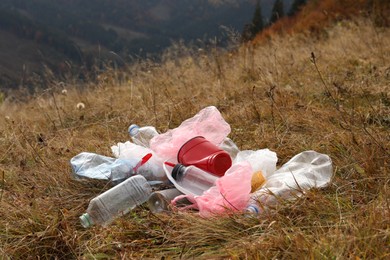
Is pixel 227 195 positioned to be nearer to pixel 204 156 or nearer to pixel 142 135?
pixel 204 156

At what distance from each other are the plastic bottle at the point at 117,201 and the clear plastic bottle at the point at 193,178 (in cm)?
16

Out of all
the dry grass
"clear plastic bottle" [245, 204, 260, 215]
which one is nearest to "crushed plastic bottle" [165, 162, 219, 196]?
the dry grass

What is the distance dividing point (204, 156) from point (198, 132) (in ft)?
1.25

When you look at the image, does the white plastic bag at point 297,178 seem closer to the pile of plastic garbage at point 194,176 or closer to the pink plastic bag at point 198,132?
the pile of plastic garbage at point 194,176

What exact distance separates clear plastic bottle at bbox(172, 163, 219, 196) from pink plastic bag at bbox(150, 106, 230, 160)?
32 cm

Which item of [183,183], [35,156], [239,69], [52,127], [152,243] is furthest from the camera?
[239,69]

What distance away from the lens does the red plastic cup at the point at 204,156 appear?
200 cm

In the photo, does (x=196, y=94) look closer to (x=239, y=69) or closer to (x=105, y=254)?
(x=239, y=69)

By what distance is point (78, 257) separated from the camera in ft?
5.03

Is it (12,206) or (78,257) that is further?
(12,206)

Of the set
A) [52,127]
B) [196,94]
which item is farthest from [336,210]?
[52,127]

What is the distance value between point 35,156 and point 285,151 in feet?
5.30

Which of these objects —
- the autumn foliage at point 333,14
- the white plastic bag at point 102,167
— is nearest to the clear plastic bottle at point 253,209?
the white plastic bag at point 102,167

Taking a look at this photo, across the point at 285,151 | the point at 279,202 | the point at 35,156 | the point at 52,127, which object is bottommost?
the point at 52,127
